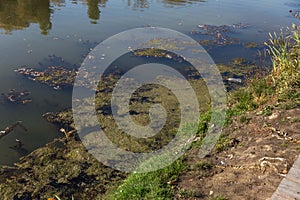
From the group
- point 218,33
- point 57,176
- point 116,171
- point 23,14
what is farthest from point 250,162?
point 23,14

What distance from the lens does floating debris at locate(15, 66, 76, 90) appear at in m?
9.27

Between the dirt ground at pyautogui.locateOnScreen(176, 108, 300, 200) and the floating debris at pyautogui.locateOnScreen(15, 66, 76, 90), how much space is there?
539cm

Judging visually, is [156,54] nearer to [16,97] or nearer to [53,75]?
[53,75]

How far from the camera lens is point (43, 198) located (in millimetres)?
5332

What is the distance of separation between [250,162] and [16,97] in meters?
6.50

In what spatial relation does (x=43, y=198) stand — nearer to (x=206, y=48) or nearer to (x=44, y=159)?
(x=44, y=159)

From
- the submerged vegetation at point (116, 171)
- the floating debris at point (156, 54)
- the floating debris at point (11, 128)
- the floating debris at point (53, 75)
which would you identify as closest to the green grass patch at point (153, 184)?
the submerged vegetation at point (116, 171)

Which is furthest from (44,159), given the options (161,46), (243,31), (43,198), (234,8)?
(234,8)

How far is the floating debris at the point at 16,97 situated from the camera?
26.6ft

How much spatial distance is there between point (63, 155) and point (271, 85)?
16.5 ft

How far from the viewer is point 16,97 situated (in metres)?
8.28

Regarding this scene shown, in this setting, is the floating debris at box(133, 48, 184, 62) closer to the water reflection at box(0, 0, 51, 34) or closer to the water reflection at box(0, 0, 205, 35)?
the water reflection at box(0, 0, 205, 35)

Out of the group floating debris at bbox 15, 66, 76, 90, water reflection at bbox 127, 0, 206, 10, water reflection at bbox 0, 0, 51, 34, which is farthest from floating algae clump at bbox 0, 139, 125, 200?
water reflection at bbox 127, 0, 206, 10

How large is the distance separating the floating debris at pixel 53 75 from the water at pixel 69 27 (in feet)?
0.93
